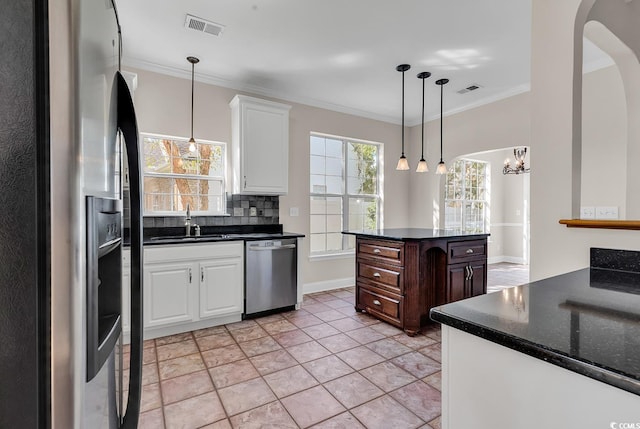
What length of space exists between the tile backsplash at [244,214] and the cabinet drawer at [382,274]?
134 cm

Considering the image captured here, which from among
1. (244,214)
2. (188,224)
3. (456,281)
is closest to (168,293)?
(188,224)

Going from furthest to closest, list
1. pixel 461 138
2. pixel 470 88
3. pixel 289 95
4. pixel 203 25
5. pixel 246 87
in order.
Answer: pixel 461 138 → pixel 289 95 → pixel 470 88 → pixel 246 87 → pixel 203 25

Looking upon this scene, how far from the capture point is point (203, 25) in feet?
8.92

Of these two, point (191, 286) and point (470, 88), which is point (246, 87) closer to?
point (191, 286)

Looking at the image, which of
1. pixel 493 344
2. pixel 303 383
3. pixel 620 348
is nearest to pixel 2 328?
Answer: pixel 493 344

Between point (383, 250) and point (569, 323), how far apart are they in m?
2.49

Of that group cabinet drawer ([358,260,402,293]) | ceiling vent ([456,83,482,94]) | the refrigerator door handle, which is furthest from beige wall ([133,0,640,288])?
the refrigerator door handle

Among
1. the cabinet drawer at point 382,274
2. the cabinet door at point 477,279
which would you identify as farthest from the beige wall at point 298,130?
the cabinet door at point 477,279

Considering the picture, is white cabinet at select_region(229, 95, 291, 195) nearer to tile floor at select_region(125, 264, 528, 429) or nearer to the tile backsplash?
the tile backsplash

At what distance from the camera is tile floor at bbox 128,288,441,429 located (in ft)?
6.07

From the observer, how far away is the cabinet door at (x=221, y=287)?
10.4 ft

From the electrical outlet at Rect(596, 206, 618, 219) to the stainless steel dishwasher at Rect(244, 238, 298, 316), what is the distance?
10.2 feet

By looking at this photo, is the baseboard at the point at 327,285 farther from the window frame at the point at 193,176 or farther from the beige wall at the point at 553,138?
the beige wall at the point at 553,138

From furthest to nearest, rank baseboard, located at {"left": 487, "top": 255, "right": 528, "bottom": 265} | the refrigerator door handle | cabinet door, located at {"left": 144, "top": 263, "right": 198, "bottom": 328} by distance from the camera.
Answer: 1. baseboard, located at {"left": 487, "top": 255, "right": 528, "bottom": 265}
2. cabinet door, located at {"left": 144, "top": 263, "right": 198, "bottom": 328}
3. the refrigerator door handle
